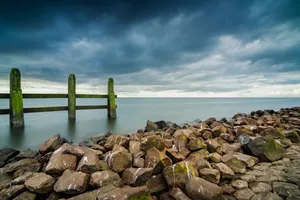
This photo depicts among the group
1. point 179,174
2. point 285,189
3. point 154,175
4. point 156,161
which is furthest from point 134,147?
point 285,189

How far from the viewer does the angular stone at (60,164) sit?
331cm

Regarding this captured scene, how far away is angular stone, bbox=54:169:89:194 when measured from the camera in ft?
9.37

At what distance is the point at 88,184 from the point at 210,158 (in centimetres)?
260

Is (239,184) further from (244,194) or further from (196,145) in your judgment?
(196,145)

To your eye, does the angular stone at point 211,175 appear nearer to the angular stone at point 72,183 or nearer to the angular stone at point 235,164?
the angular stone at point 235,164

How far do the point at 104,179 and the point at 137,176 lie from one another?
22.4 inches

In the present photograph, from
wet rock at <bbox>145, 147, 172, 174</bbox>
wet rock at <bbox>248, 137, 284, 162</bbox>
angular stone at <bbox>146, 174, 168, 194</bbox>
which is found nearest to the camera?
angular stone at <bbox>146, 174, 168, 194</bbox>

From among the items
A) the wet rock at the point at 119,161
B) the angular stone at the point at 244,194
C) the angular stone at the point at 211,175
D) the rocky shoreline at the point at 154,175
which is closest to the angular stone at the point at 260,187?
the rocky shoreline at the point at 154,175

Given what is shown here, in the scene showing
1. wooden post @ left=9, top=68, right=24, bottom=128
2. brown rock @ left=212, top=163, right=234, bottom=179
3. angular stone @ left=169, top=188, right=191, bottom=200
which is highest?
wooden post @ left=9, top=68, right=24, bottom=128

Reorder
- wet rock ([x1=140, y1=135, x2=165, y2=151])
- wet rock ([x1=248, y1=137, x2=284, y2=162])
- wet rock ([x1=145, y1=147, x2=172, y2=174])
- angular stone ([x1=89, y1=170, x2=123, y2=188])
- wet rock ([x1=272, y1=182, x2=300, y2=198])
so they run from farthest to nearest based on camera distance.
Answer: wet rock ([x1=248, y1=137, x2=284, y2=162]) < wet rock ([x1=140, y1=135, x2=165, y2=151]) < wet rock ([x1=145, y1=147, x2=172, y2=174]) < angular stone ([x1=89, y1=170, x2=123, y2=188]) < wet rock ([x1=272, y1=182, x2=300, y2=198])

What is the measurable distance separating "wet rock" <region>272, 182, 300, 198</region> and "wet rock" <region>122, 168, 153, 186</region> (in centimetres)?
210

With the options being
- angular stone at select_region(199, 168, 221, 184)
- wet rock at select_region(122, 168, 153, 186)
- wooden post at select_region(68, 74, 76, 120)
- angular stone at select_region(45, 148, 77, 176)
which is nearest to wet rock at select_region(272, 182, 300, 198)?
angular stone at select_region(199, 168, 221, 184)

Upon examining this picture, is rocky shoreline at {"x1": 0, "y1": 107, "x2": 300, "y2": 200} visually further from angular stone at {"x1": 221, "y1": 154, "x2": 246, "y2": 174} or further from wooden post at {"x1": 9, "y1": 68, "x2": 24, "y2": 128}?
wooden post at {"x1": 9, "y1": 68, "x2": 24, "y2": 128}

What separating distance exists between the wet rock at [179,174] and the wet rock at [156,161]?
0.72ft
